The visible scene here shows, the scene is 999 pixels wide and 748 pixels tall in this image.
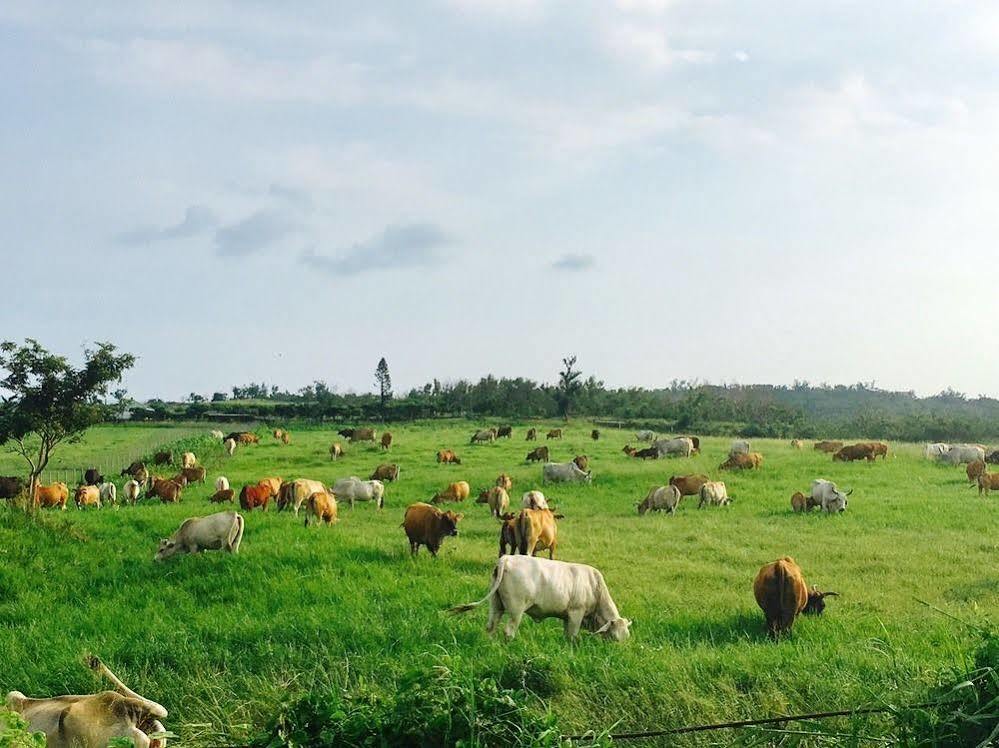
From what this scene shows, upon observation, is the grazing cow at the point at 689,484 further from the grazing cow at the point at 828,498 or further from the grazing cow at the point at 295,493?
the grazing cow at the point at 295,493

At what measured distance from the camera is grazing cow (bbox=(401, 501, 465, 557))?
16.6m

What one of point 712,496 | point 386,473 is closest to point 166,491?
point 386,473

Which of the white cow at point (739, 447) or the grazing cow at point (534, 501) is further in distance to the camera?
the white cow at point (739, 447)

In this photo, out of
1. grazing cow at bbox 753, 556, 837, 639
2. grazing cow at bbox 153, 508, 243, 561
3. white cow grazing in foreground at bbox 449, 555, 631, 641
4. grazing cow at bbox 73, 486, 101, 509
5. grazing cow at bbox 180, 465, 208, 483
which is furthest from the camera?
grazing cow at bbox 180, 465, 208, 483

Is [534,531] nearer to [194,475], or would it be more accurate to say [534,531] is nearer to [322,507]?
[322,507]

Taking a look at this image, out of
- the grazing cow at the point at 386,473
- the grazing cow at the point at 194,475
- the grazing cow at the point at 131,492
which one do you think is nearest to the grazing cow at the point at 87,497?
the grazing cow at the point at 131,492

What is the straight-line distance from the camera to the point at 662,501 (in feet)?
83.7

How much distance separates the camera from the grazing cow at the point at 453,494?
28.2 m

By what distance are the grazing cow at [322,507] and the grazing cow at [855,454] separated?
76.6 ft

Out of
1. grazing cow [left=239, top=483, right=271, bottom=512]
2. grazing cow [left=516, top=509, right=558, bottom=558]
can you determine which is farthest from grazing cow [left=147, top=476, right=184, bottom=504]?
grazing cow [left=516, top=509, right=558, bottom=558]

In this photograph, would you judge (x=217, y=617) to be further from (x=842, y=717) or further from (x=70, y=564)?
(x=842, y=717)

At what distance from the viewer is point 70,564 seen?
1395 centimetres

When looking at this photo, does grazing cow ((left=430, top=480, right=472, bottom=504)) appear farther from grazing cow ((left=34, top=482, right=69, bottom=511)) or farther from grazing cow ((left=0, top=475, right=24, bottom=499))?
grazing cow ((left=0, top=475, right=24, bottom=499))

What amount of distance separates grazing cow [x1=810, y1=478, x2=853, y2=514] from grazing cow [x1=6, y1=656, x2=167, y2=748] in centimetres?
2176
